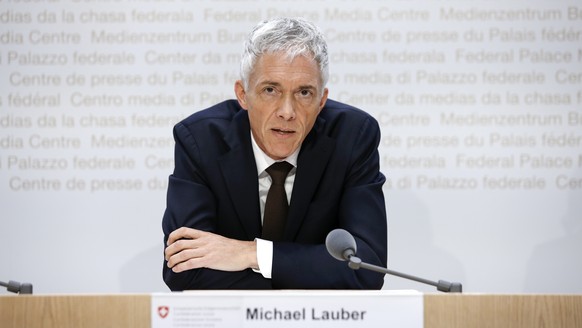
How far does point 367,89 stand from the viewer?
15.5 ft

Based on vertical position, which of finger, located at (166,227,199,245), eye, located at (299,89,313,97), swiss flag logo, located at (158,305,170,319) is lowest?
swiss flag logo, located at (158,305,170,319)

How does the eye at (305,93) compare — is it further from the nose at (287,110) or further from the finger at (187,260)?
the finger at (187,260)

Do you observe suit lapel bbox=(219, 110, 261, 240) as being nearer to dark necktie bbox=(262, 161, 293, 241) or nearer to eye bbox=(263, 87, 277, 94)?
dark necktie bbox=(262, 161, 293, 241)

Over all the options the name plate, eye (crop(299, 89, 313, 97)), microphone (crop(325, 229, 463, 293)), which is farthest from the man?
the name plate

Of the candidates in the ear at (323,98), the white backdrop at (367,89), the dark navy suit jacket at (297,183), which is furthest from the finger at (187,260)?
the white backdrop at (367,89)

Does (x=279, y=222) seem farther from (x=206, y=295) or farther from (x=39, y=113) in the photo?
(x=39, y=113)

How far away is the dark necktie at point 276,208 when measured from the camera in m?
3.25

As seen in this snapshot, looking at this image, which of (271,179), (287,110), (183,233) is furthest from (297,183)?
(183,233)

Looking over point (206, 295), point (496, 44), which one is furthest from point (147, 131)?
point (206, 295)

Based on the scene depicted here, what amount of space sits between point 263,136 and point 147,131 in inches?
66.7

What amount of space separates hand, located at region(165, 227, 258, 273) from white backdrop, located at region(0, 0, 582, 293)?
1856 mm

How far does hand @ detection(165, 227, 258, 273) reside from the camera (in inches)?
112

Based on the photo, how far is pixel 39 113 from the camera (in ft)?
15.5

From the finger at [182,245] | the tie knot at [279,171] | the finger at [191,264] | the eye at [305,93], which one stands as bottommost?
the finger at [191,264]
